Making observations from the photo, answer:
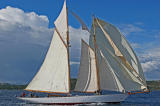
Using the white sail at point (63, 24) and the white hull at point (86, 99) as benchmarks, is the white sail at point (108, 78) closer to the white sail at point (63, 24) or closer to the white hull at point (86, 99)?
the white hull at point (86, 99)

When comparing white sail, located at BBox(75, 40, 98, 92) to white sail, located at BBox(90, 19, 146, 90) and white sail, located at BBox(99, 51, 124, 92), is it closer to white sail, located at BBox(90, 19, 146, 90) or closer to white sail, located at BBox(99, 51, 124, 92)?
white sail, located at BBox(99, 51, 124, 92)

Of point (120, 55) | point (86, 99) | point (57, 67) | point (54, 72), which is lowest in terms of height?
point (86, 99)

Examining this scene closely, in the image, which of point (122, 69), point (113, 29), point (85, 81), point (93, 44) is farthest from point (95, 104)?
point (113, 29)

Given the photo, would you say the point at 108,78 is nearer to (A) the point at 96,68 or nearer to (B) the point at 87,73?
(A) the point at 96,68

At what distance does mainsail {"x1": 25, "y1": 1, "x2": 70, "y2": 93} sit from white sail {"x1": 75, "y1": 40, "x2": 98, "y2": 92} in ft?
8.18

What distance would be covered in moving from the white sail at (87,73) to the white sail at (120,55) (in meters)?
2.16

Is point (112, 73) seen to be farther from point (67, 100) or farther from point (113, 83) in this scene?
point (67, 100)

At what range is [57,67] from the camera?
4859cm

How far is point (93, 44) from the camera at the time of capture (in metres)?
49.4

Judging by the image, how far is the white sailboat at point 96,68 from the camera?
152 ft

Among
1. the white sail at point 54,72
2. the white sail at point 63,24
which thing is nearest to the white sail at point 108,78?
the white sail at point 54,72

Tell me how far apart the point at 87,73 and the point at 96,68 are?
197 centimetres

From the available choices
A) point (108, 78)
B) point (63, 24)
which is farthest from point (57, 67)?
point (108, 78)

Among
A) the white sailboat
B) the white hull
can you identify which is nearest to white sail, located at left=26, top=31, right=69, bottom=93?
the white sailboat
